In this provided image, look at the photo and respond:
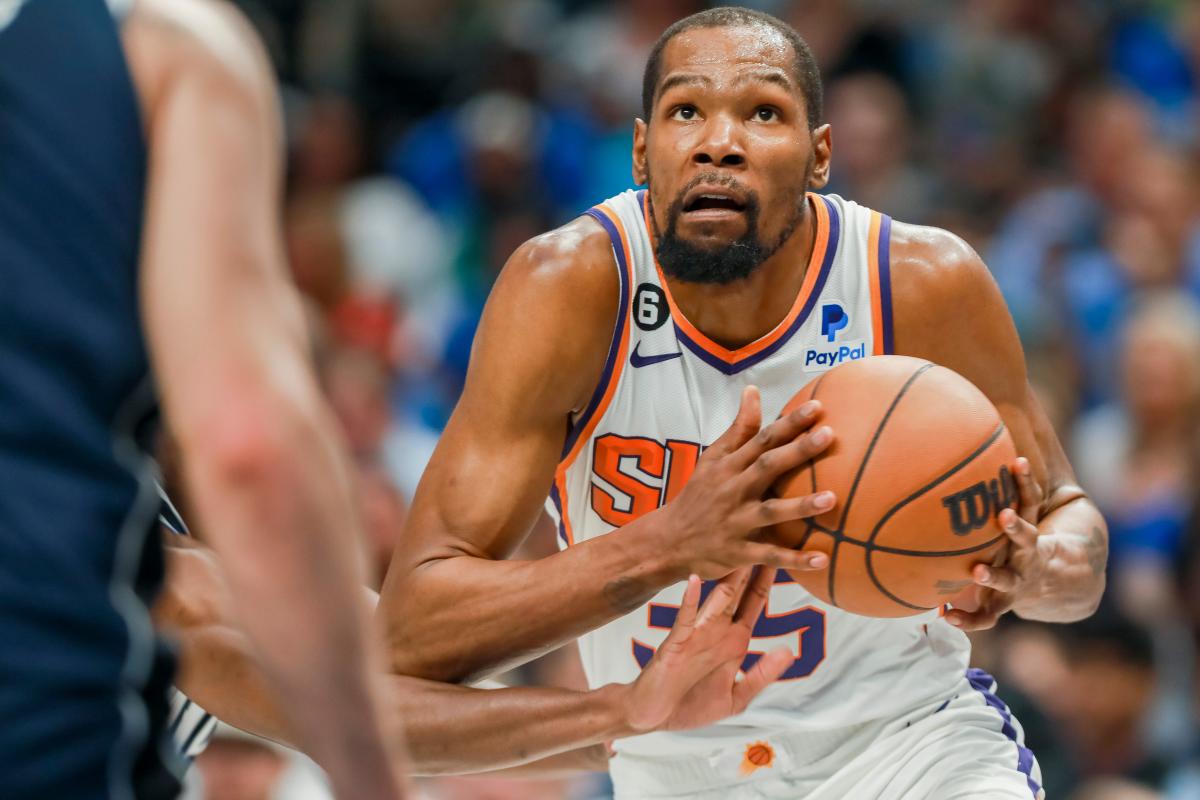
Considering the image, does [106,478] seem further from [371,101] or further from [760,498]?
[371,101]

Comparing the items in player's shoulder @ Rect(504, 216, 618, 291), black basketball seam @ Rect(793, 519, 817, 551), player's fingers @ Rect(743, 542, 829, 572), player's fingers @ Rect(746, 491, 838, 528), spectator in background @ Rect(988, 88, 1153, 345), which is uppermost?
spectator in background @ Rect(988, 88, 1153, 345)

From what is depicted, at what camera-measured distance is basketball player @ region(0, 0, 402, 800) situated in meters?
1.73

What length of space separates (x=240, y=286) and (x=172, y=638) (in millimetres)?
590

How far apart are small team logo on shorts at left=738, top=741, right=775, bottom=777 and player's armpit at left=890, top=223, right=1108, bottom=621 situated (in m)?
0.67

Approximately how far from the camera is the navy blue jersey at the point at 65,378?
184 cm

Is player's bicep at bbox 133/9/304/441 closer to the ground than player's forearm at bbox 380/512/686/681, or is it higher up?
higher up

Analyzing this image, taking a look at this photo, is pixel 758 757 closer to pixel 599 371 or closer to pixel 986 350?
pixel 599 371

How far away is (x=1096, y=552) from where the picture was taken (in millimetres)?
4113

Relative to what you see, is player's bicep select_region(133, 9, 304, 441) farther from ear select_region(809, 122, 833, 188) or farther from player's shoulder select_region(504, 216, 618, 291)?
ear select_region(809, 122, 833, 188)

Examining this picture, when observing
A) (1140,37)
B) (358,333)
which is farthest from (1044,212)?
(358,333)

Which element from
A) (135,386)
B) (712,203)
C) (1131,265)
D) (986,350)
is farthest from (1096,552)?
(1131,265)

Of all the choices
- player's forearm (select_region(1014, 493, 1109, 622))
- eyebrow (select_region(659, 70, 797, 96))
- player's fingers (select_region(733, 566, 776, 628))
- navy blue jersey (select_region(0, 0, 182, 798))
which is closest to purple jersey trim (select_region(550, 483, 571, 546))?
player's fingers (select_region(733, 566, 776, 628))

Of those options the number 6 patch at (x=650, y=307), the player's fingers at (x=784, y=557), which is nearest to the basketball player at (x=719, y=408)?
the number 6 patch at (x=650, y=307)

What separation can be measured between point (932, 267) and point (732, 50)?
69cm
